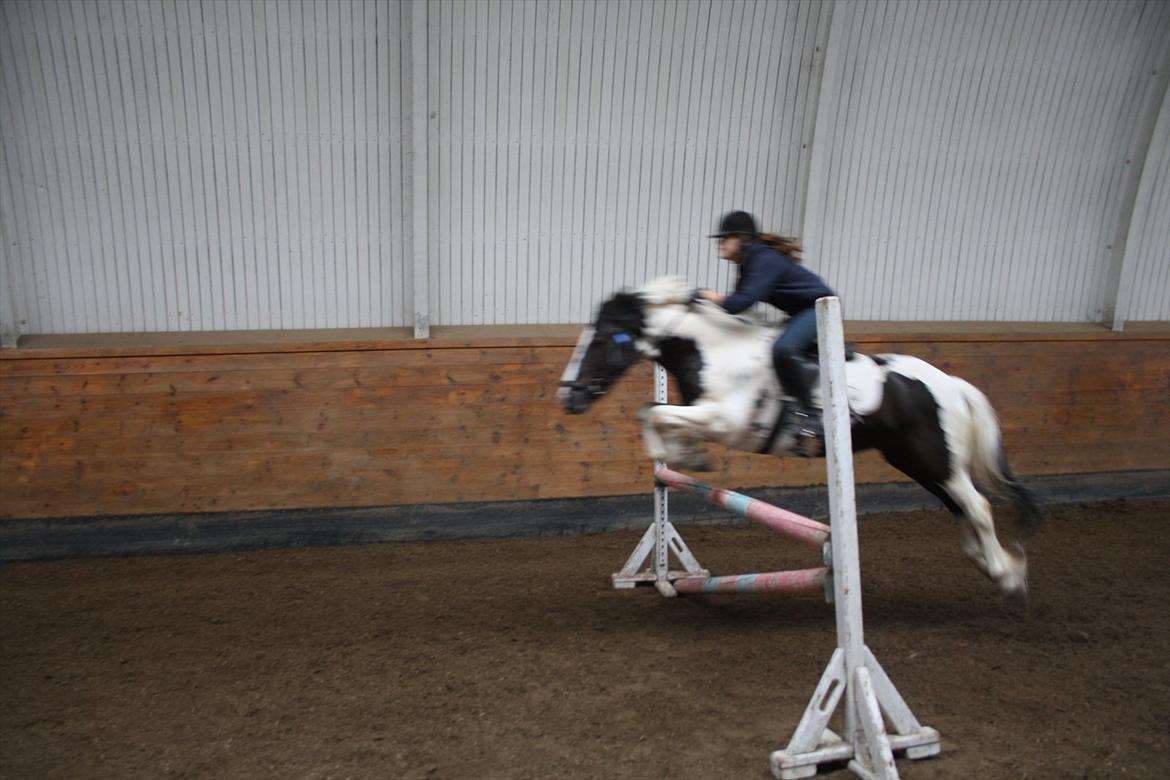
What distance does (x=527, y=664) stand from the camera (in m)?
4.06

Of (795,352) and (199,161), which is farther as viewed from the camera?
(199,161)

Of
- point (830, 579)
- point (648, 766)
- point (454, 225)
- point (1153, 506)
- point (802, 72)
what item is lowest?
point (1153, 506)

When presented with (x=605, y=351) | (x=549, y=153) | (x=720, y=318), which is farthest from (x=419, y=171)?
(x=720, y=318)

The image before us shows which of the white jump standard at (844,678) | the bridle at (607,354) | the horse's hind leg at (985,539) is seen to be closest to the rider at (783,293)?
the bridle at (607,354)

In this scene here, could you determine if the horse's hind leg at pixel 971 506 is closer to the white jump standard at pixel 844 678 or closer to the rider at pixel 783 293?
the rider at pixel 783 293

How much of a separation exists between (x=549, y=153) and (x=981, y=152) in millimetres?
3501

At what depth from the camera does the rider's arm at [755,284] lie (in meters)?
3.69

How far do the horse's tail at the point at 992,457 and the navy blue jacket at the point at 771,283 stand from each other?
0.88m

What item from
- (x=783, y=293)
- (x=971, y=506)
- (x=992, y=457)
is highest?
(x=783, y=293)

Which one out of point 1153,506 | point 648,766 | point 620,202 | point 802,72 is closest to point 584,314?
point 620,202

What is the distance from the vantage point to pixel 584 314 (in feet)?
21.9

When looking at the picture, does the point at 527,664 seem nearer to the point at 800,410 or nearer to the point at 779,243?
the point at 800,410

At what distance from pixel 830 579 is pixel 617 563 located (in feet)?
8.39

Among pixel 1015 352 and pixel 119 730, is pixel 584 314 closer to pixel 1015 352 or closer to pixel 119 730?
pixel 1015 352
